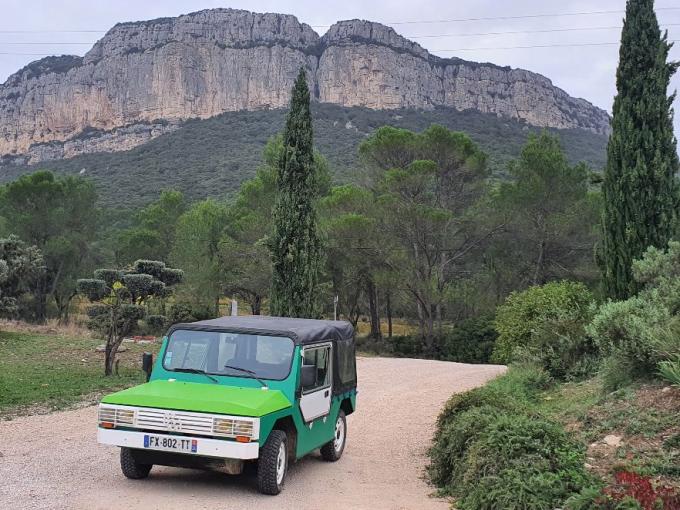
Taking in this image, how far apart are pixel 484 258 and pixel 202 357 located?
1087 inches

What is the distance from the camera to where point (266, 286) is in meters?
33.3

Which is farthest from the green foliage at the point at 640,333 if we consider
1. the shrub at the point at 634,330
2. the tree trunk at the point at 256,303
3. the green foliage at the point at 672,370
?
the tree trunk at the point at 256,303

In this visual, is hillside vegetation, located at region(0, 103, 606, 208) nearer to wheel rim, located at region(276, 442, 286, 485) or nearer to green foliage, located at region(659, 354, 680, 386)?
green foliage, located at region(659, 354, 680, 386)

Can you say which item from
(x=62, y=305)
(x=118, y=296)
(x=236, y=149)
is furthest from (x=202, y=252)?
(x=236, y=149)

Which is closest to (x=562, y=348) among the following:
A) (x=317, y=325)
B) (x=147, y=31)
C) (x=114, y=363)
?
(x=317, y=325)

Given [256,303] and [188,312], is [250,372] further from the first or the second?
[256,303]

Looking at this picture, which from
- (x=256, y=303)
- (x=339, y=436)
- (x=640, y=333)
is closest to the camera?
(x=640, y=333)

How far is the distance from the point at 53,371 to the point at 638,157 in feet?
45.6

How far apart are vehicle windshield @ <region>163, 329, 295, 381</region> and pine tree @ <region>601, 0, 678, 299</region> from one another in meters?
9.53

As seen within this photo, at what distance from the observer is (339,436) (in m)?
8.42

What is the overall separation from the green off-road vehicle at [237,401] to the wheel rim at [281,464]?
0.01 meters

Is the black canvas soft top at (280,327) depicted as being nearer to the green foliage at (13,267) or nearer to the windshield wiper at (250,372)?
the windshield wiper at (250,372)

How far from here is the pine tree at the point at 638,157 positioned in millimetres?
14352

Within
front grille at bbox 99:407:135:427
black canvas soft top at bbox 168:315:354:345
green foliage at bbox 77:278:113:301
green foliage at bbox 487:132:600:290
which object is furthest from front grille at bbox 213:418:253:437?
green foliage at bbox 487:132:600:290
